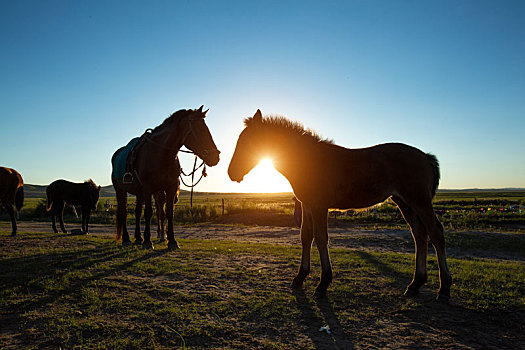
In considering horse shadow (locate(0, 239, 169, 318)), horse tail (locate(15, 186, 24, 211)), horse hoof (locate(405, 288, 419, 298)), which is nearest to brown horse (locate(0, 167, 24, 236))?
horse tail (locate(15, 186, 24, 211))

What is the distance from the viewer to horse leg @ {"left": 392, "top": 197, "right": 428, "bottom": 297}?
464 centimetres

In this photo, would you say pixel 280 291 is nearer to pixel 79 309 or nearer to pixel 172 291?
pixel 172 291

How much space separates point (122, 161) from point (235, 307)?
750cm

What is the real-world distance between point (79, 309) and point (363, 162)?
4551 millimetres

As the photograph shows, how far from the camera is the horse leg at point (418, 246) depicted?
4.64 m

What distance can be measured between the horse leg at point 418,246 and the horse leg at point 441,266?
26cm

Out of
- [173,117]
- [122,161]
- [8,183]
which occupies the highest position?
[173,117]

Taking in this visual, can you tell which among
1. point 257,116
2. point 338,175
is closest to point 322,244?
point 338,175

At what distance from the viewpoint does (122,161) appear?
9.68m

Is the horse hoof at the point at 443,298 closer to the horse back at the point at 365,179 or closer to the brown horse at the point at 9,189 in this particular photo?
the horse back at the point at 365,179

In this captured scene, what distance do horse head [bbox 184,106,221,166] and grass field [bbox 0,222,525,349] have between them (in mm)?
2711

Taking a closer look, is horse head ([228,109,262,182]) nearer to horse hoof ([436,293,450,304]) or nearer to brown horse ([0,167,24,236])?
horse hoof ([436,293,450,304])

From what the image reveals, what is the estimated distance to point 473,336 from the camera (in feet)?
10.7

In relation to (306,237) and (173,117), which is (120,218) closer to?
(173,117)
